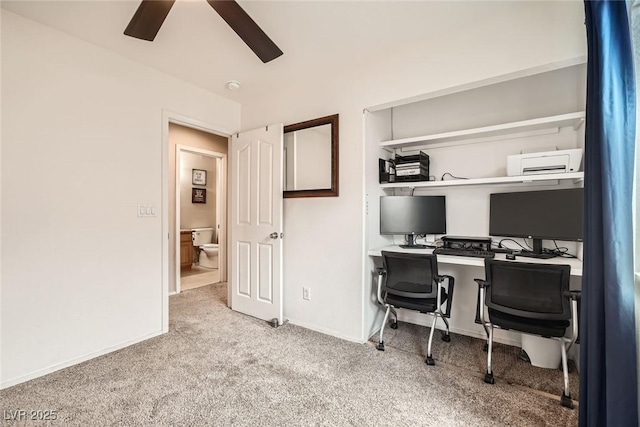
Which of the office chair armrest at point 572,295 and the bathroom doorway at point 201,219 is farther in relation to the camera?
the bathroom doorway at point 201,219

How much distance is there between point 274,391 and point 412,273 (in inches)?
54.5

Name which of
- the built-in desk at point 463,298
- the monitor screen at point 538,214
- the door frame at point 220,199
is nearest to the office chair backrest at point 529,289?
the monitor screen at point 538,214

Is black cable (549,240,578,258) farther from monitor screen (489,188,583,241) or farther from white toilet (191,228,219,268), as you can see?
white toilet (191,228,219,268)

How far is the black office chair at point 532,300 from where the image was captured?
5.75 feet

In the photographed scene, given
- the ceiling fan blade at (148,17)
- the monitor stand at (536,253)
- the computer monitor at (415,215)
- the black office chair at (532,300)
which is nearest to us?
the ceiling fan blade at (148,17)

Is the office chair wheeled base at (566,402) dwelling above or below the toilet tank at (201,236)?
below

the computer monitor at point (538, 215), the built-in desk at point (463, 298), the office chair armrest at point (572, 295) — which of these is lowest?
the built-in desk at point (463, 298)

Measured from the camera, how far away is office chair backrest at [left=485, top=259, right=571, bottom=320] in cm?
177

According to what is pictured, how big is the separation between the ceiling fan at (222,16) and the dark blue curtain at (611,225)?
5.16 feet

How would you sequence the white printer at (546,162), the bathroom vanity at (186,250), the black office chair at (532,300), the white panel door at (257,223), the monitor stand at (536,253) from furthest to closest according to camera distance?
1. the bathroom vanity at (186,250)
2. the white panel door at (257,223)
3. the monitor stand at (536,253)
4. the white printer at (546,162)
5. the black office chair at (532,300)

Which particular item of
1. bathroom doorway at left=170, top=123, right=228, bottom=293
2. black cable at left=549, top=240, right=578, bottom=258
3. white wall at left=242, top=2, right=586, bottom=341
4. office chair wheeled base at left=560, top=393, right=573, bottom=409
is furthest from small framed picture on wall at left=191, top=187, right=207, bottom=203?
office chair wheeled base at left=560, top=393, right=573, bottom=409

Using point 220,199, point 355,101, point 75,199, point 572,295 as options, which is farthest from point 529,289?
point 220,199

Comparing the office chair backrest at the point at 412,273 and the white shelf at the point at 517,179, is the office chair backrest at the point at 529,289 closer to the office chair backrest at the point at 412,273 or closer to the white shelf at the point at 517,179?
the office chair backrest at the point at 412,273

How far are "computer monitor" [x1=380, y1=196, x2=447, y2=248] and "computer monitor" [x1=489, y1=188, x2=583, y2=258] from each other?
427mm
